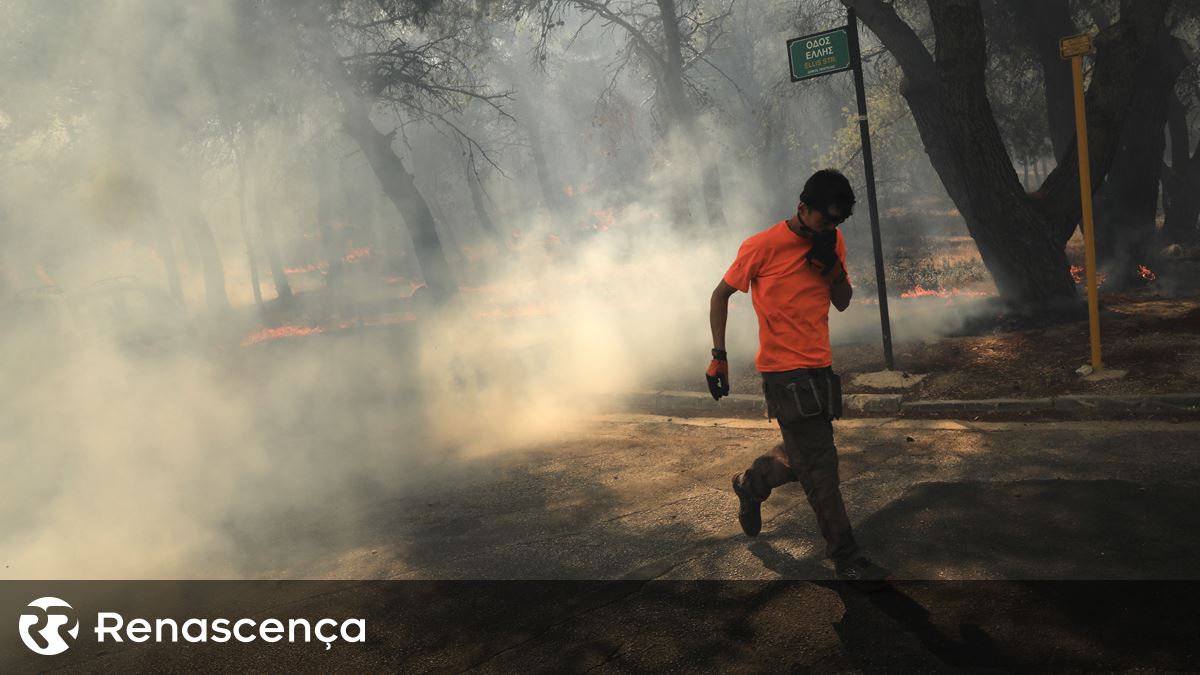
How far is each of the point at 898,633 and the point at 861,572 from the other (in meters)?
0.55

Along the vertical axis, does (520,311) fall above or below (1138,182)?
below

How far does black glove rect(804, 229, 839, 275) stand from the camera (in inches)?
169

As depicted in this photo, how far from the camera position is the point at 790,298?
4324 mm

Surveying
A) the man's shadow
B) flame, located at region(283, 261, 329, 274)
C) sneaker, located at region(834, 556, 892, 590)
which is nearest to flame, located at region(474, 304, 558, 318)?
sneaker, located at region(834, 556, 892, 590)

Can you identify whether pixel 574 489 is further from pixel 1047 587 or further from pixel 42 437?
pixel 42 437

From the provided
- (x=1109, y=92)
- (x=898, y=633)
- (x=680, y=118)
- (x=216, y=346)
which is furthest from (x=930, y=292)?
(x=216, y=346)

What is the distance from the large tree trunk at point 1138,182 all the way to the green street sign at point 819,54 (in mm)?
6772

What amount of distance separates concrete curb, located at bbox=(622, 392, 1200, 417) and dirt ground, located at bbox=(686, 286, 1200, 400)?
0.46 ft

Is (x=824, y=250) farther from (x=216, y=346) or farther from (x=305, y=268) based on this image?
(x=305, y=268)

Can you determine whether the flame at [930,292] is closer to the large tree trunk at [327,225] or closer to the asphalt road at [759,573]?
the asphalt road at [759,573]

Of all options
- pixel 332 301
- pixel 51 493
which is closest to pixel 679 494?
pixel 51 493

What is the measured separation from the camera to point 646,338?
12141mm

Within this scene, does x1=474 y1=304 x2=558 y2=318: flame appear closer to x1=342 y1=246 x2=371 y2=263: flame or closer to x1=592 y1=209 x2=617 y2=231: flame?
x1=592 y1=209 x2=617 y2=231: flame

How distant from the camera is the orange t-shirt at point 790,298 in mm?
4316
